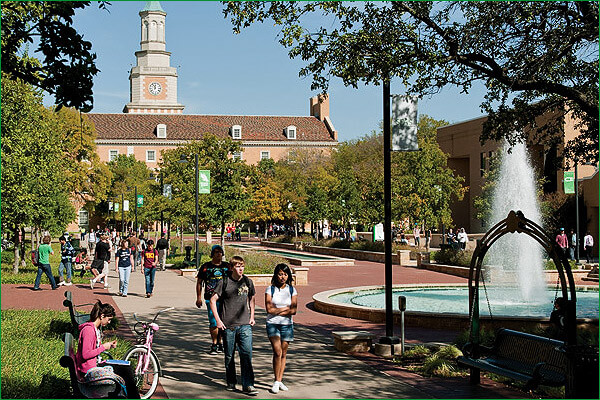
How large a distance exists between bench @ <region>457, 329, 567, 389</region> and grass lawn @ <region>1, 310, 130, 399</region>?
4896mm

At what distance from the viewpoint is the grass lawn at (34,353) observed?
26.1 ft

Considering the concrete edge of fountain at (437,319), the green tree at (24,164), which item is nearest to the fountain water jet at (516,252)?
the concrete edge of fountain at (437,319)

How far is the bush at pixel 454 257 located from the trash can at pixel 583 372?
73.7 ft

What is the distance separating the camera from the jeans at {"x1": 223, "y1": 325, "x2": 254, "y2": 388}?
8.97 m

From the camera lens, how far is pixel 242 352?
912 centimetres

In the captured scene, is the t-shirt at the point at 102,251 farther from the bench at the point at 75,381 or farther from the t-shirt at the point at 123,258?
the bench at the point at 75,381

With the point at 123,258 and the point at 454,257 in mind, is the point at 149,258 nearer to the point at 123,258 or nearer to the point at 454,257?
the point at 123,258

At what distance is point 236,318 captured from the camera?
30.6 ft

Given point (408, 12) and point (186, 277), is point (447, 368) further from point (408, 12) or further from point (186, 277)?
point (186, 277)

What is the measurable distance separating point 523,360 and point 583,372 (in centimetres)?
160

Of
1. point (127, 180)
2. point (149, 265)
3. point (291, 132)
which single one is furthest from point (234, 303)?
point (291, 132)

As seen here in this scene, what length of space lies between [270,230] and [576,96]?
7478 cm

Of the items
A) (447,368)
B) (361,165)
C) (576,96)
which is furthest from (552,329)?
(361,165)

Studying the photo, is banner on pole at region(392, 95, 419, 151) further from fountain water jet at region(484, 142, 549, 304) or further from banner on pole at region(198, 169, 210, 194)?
banner on pole at region(198, 169, 210, 194)
